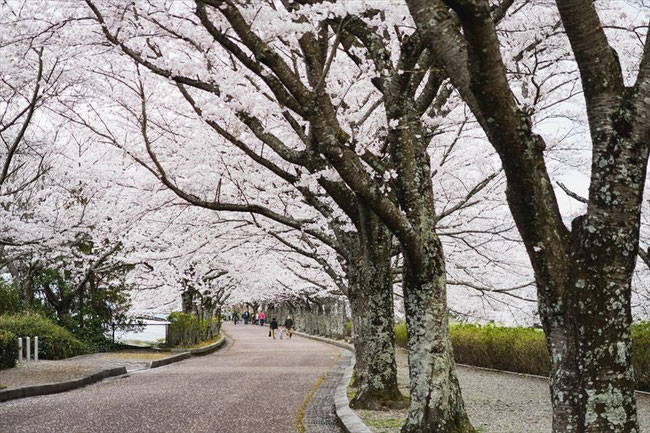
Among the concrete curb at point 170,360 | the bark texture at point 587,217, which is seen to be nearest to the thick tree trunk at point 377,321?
the bark texture at point 587,217

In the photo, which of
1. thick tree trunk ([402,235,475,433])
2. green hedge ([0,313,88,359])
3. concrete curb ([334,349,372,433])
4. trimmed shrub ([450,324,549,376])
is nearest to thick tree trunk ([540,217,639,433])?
thick tree trunk ([402,235,475,433])

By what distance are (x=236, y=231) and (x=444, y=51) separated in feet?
52.8

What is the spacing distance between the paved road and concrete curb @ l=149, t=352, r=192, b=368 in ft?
10.5

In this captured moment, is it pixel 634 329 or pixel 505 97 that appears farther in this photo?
pixel 634 329

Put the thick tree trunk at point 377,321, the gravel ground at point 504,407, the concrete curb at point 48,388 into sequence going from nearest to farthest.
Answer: the gravel ground at point 504,407 < the thick tree trunk at point 377,321 < the concrete curb at point 48,388

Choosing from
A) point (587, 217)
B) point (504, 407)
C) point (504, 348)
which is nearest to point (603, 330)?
point (587, 217)

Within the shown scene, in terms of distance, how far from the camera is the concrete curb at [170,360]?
22.4 m

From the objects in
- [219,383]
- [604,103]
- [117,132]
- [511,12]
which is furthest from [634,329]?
[117,132]

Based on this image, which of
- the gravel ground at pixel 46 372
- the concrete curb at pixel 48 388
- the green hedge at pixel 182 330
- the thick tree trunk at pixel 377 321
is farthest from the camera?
the green hedge at pixel 182 330

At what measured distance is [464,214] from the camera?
67.9ft

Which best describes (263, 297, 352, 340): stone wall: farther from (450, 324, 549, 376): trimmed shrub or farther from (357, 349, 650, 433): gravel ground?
(357, 349, 650, 433): gravel ground

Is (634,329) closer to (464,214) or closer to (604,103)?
(464,214)

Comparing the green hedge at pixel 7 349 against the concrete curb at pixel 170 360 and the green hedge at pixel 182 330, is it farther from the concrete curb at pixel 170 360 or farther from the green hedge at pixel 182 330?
the green hedge at pixel 182 330

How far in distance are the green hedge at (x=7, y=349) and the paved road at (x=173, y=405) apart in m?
2.84
